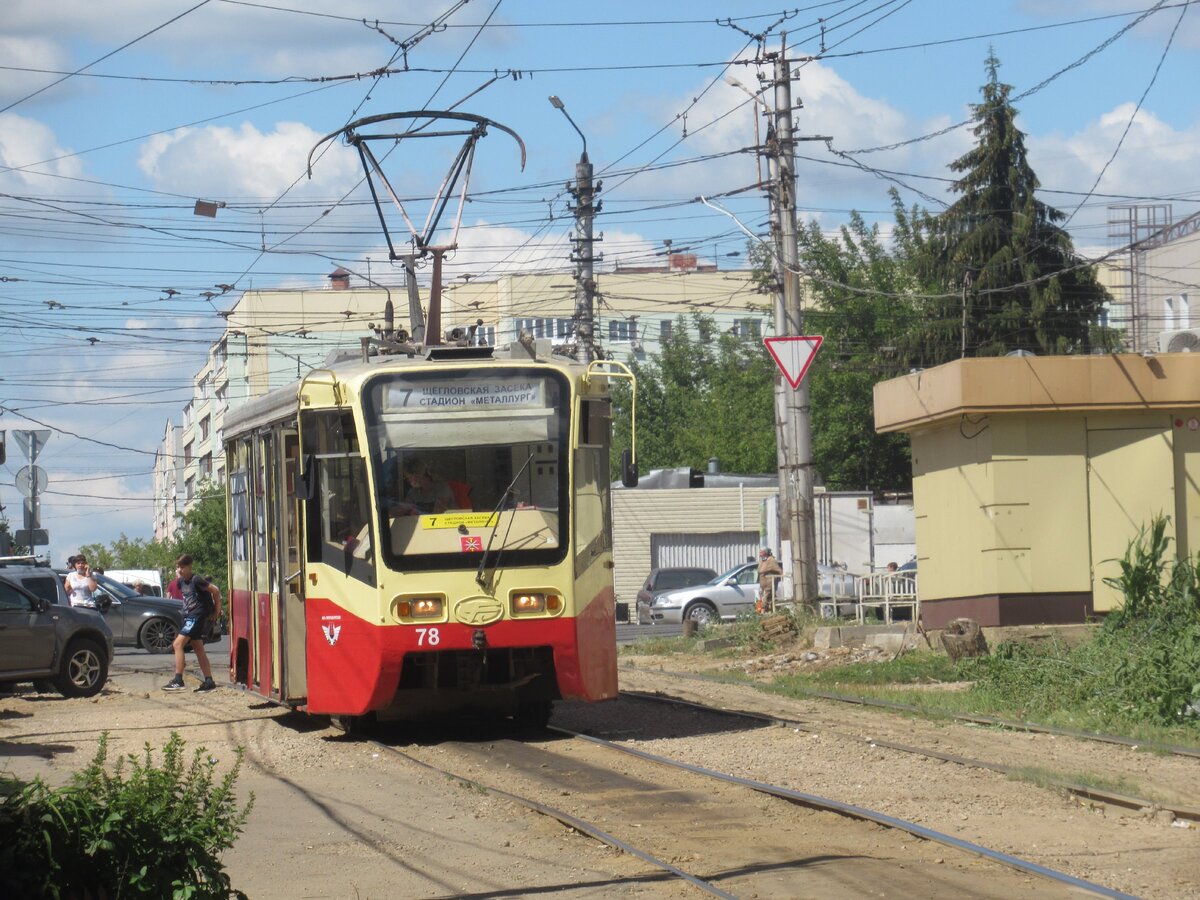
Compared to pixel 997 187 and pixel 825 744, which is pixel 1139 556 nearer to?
pixel 825 744

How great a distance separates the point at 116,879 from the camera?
5.46 m

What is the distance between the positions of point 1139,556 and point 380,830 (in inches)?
394

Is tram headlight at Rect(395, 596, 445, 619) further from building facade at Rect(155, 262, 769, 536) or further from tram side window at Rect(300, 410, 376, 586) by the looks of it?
building facade at Rect(155, 262, 769, 536)

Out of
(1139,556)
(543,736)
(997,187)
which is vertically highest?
(997,187)

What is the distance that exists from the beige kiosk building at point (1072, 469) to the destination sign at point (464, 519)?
7.79 metres

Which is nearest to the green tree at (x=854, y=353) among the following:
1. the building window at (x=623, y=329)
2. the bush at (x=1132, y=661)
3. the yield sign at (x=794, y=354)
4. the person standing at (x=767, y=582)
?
Answer: the building window at (x=623, y=329)

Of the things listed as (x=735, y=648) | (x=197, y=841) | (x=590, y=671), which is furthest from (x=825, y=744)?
(x=735, y=648)

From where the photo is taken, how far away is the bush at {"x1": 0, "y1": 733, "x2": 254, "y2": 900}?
5234mm

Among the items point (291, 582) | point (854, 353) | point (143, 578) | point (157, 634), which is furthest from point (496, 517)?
point (854, 353)

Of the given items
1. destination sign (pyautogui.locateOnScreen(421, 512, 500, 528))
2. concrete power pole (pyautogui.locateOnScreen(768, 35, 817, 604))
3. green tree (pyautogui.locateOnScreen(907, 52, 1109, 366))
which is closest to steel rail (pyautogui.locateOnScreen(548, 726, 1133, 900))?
destination sign (pyautogui.locateOnScreen(421, 512, 500, 528))

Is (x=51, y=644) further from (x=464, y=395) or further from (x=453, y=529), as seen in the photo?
(x=464, y=395)

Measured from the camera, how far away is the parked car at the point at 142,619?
2939 centimetres

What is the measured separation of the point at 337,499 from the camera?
12.8 meters

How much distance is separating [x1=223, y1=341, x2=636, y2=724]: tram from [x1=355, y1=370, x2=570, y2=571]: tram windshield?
0.01 metres
